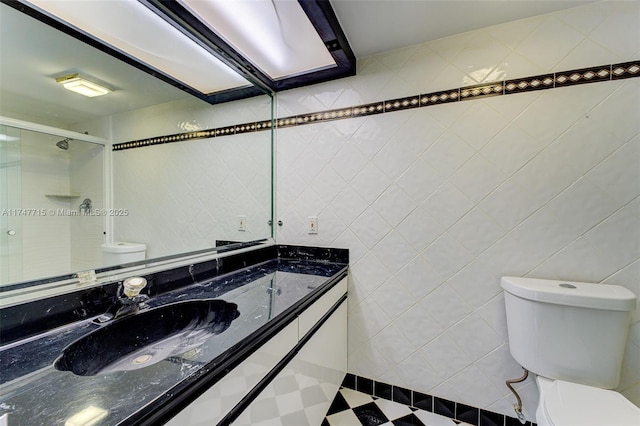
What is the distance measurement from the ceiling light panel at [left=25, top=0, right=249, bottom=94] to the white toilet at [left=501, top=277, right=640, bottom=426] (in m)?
1.92

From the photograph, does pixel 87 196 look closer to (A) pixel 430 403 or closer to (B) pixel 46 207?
(B) pixel 46 207

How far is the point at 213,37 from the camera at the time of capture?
127cm

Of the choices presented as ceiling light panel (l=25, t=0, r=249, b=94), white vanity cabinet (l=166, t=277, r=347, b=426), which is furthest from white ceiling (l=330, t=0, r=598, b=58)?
white vanity cabinet (l=166, t=277, r=347, b=426)

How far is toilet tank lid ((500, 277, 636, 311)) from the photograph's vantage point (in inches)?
39.9

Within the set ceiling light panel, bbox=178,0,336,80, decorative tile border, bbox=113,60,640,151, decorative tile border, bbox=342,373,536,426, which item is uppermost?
ceiling light panel, bbox=178,0,336,80

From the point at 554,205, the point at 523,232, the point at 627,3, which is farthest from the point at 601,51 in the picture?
the point at 523,232

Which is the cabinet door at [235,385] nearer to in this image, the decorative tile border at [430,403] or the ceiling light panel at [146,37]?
the decorative tile border at [430,403]

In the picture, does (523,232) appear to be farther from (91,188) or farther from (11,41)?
(11,41)

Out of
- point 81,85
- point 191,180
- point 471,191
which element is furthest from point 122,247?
point 471,191

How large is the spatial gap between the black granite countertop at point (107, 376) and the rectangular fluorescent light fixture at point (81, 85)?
874 mm

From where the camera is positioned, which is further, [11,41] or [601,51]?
[601,51]

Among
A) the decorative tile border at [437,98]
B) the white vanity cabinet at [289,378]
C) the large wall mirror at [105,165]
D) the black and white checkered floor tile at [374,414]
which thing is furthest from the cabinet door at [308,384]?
the decorative tile border at [437,98]

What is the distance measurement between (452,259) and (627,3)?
1.36m

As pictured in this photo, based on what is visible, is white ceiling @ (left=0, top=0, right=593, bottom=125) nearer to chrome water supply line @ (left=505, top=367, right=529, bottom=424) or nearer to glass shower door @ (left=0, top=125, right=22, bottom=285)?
glass shower door @ (left=0, top=125, right=22, bottom=285)
